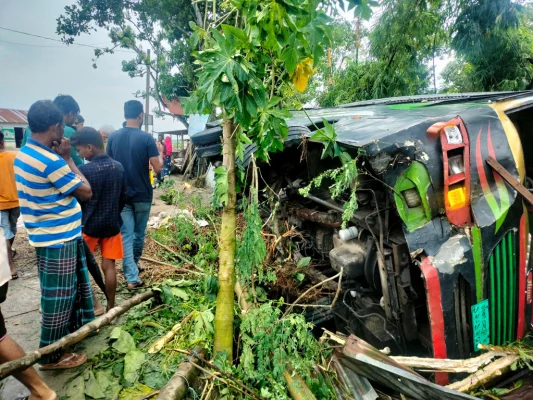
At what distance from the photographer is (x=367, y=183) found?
238 cm

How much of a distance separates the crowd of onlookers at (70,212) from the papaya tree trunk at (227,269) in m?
1.05

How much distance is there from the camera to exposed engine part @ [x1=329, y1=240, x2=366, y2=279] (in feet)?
8.41

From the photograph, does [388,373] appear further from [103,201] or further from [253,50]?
[103,201]

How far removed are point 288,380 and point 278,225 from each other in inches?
75.1

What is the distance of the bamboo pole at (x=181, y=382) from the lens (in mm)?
1717

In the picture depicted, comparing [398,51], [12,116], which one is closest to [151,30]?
[398,51]

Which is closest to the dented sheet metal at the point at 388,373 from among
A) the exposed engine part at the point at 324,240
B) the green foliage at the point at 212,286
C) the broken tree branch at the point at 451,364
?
the broken tree branch at the point at 451,364

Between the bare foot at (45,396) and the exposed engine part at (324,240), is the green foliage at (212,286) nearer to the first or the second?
the bare foot at (45,396)

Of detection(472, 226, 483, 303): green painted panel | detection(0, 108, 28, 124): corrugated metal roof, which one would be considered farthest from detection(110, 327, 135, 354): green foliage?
detection(0, 108, 28, 124): corrugated metal roof

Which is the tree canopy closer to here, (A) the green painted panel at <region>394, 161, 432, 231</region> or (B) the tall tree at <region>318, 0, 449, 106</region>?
(B) the tall tree at <region>318, 0, 449, 106</region>

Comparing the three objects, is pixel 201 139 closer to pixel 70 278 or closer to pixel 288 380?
pixel 70 278

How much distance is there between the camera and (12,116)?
112ft

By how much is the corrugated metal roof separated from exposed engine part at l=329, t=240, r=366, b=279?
36.3 meters

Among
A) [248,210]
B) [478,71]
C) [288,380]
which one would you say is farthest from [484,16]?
[288,380]
